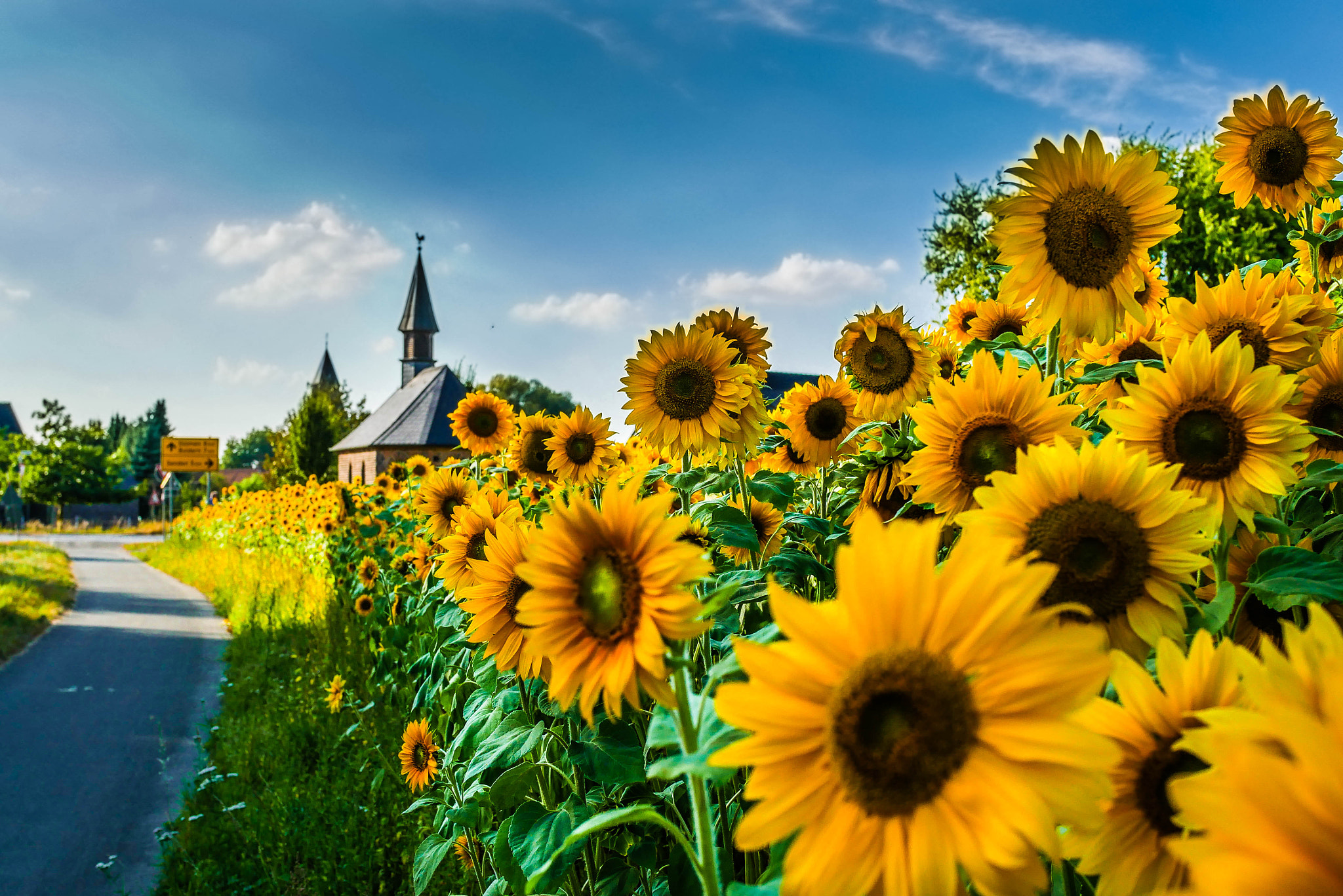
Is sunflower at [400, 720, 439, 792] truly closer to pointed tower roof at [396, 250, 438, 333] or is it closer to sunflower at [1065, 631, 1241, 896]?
sunflower at [1065, 631, 1241, 896]

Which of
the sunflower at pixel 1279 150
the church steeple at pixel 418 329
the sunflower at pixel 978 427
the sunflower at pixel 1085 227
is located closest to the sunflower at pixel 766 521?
the sunflower at pixel 978 427

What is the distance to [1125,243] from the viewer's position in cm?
164

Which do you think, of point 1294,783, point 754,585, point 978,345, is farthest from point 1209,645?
point 978,345

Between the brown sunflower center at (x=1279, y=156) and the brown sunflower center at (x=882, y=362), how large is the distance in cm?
109

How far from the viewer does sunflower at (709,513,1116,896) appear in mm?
722

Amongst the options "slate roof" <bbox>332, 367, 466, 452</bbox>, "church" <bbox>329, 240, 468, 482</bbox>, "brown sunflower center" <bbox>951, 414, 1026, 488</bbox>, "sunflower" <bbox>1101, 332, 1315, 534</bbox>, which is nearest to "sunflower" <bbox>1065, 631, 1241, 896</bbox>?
"sunflower" <bbox>1101, 332, 1315, 534</bbox>

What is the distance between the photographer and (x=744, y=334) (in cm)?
278

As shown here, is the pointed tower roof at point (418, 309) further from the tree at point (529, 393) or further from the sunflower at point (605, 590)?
the sunflower at point (605, 590)

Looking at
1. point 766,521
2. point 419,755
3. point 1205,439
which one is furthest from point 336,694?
point 1205,439

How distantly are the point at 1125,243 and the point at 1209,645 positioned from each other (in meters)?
1.02

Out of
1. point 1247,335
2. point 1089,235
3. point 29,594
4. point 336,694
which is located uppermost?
point 1089,235

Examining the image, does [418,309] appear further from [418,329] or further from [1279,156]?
[1279,156]

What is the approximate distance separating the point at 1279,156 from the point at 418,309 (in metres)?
62.9

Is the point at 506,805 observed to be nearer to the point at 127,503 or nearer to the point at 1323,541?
the point at 1323,541
